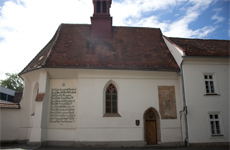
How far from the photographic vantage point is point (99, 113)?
13.5 meters

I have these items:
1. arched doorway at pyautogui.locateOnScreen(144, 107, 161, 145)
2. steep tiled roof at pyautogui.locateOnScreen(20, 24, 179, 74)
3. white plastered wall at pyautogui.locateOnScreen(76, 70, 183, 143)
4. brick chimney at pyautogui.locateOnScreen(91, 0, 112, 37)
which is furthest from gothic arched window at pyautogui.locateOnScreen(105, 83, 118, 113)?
brick chimney at pyautogui.locateOnScreen(91, 0, 112, 37)

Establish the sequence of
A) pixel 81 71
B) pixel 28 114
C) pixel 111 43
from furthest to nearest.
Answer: pixel 111 43 < pixel 28 114 < pixel 81 71

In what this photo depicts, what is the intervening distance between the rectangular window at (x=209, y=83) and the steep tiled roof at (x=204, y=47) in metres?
1.58

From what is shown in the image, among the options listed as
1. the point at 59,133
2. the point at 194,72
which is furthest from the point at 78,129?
the point at 194,72

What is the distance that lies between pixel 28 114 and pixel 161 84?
34.2 feet

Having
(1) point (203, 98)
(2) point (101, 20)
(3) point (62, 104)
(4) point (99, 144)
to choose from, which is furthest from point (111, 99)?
(2) point (101, 20)

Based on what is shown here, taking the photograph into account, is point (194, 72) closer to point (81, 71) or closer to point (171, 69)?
point (171, 69)

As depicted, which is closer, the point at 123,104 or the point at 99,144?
the point at 99,144

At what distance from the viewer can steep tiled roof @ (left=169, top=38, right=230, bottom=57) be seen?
14.2 m

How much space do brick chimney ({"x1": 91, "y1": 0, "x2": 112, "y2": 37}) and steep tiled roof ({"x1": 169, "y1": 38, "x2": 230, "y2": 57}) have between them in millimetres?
5831

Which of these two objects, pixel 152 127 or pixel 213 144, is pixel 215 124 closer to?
pixel 213 144

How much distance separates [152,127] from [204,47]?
7867 mm

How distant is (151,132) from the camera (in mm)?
13945

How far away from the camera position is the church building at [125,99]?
13.2 m
